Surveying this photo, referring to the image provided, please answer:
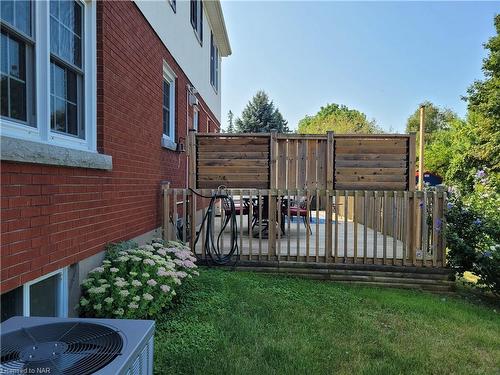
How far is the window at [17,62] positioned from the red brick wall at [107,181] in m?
0.44

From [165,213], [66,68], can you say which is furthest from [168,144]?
[66,68]

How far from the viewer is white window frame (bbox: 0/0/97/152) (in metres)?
2.88

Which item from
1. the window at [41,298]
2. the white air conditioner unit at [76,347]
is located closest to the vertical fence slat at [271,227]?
the window at [41,298]

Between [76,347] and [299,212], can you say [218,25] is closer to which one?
[299,212]

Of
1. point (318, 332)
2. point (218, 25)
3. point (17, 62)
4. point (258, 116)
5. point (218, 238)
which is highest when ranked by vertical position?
point (258, 116)

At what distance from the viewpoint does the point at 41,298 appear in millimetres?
3049

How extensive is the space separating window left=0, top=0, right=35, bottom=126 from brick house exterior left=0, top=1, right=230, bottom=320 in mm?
424

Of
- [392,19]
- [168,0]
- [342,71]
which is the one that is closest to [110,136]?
[168,0]

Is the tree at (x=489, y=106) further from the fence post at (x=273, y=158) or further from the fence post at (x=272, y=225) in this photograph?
the fence post at (x=272, y=225)

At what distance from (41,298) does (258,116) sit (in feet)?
113

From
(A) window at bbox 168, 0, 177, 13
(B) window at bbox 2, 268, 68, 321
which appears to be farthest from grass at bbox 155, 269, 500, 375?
(A) window at bbox 168, 0, 177, 13

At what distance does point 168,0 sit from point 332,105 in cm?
5811

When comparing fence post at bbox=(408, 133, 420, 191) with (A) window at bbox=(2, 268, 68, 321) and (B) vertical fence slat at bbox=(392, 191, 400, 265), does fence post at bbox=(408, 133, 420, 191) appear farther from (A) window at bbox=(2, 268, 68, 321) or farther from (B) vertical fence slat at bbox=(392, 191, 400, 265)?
(A) window at bbox=(2, 268, 68, 321)

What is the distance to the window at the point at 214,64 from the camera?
43.8 feet
